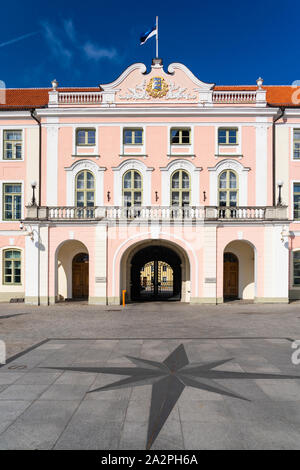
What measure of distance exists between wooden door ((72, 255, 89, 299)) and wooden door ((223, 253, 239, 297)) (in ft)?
30.9

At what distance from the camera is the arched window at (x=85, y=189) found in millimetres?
20125

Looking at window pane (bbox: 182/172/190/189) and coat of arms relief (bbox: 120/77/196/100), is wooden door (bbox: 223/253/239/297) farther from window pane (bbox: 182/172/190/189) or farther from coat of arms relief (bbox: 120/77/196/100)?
coat of arms relief (bbox: 120/77/196/100)

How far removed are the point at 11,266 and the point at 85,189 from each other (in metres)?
6.99

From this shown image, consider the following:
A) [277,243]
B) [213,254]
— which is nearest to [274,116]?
[277,243]

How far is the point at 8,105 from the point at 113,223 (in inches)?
456

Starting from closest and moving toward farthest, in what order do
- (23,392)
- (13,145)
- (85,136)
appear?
(23,392) → (85,136) → (13,145)

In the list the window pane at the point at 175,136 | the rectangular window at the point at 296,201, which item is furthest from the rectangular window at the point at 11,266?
the rectangular window at the point at 296,201

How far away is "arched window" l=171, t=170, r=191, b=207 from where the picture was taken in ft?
65.4

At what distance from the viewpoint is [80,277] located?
2147 cm

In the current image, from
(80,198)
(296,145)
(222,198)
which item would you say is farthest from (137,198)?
(296,145)

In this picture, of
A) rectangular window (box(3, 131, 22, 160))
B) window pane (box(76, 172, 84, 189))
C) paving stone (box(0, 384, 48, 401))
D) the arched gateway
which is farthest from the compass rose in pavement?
rectangular window (box(3, 131, 22, 160))

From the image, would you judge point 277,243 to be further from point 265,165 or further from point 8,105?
point 8,105

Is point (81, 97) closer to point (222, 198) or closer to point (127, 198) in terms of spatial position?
point (127, 198)

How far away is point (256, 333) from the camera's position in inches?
439
